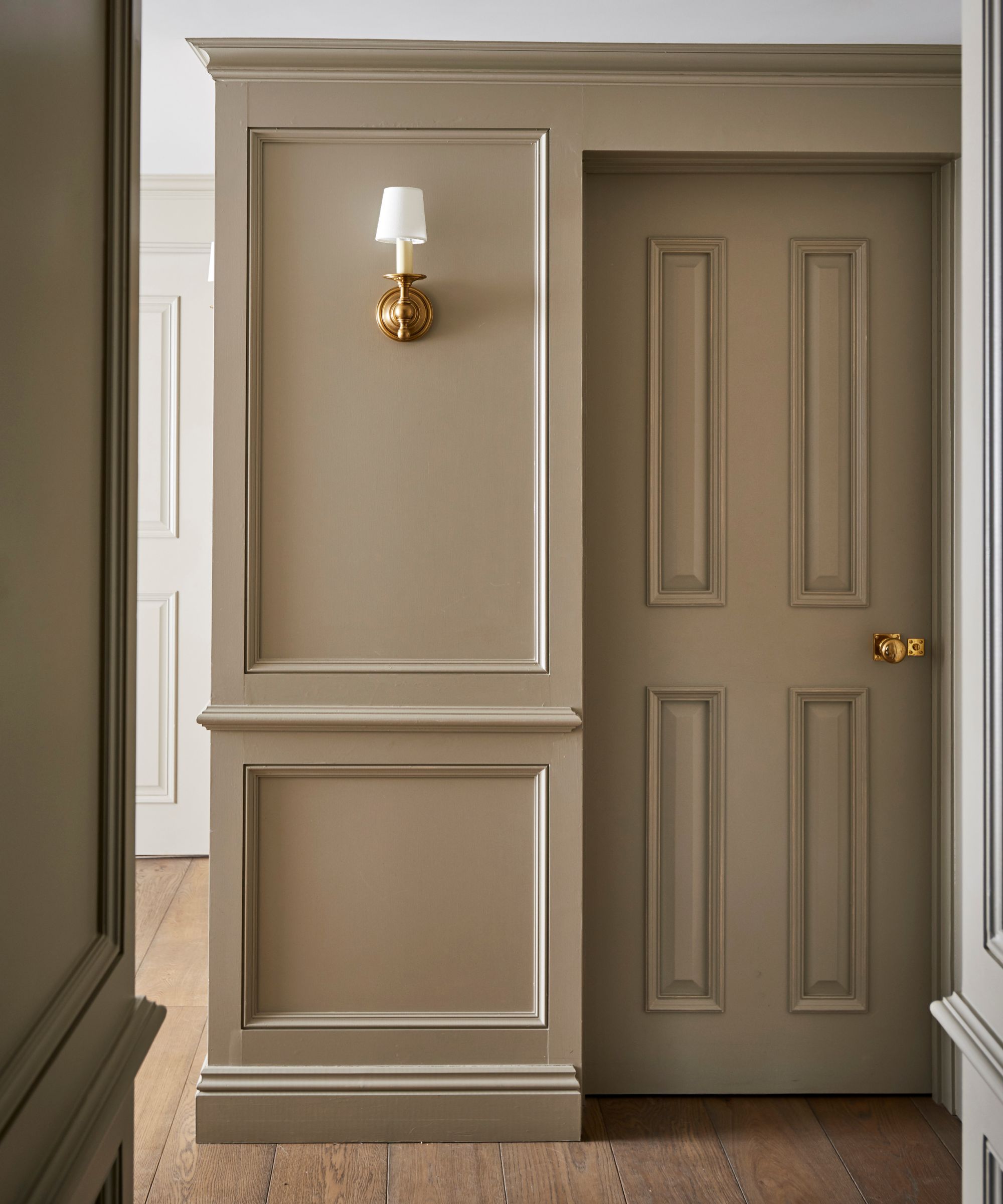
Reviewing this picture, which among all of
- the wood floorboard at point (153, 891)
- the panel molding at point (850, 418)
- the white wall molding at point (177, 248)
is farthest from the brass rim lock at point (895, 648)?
the white wall molding at point (177, 248)

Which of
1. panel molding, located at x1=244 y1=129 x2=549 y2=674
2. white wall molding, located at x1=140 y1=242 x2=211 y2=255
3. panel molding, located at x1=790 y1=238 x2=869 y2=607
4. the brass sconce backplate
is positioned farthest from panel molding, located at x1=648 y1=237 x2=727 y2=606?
white wall molding, located at x1=140 y1=242 x2=211 y2=255

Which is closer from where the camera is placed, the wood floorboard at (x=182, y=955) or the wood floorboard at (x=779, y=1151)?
the wood floorboard at (x=779, y=1151)

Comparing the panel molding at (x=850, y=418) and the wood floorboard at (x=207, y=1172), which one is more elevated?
the panel molding at (x=850, y=418)

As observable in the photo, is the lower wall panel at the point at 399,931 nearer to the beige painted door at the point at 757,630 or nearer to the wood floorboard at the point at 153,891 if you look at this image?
the beige painted door at the point at 757,630

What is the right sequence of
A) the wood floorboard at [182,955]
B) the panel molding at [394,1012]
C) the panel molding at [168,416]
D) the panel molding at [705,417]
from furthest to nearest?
the panel molding at [168,416], the wood floorboard at [182,955], the panel molding at [705,417], the panel molding at [394,1012]

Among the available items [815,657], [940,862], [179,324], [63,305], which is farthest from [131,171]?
[179,324]

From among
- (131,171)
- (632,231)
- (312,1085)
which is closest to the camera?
(131,171)

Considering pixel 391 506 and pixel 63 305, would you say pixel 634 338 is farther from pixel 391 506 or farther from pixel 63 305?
pixel 63 305

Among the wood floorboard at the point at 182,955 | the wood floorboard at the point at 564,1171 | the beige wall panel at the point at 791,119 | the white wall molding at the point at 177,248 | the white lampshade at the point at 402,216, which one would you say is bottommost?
the wood floorboard at the point at 564,1171

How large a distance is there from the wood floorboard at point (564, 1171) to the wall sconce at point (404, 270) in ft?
5.82

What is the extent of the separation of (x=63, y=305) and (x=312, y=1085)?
1.85 meters

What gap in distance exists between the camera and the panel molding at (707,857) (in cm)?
235

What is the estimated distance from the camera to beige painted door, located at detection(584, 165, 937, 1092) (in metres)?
2.33

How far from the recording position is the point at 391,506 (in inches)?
87.0
